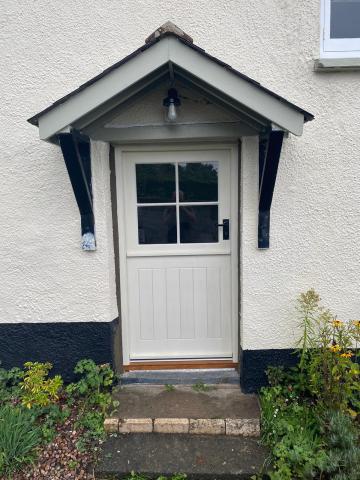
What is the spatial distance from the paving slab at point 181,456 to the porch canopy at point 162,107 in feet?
5.47

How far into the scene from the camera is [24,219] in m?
3.30

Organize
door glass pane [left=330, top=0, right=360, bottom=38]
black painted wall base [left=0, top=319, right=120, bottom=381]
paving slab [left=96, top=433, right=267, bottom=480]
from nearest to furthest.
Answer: paving slab [left=96, top=433, right=267, bottom=480], door glass pane [left=330, top=0, right=360, bottom=38], black painted wall base [left=0, top=319, right=120, bottom=381]

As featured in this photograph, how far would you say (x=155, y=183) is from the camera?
3.42m

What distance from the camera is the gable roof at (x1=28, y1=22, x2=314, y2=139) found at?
2467mm

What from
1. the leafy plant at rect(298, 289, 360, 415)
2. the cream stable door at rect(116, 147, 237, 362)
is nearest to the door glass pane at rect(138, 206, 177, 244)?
the cream stable door at rect(116, 147, 237, 362)

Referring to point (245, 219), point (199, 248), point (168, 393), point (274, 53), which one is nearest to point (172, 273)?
point (199, 248)

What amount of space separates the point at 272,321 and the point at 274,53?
241cm

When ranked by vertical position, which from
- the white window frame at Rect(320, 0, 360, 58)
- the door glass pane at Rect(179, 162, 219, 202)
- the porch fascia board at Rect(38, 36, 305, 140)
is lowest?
the door glass pane at Rect(179, 162, 219, 202)

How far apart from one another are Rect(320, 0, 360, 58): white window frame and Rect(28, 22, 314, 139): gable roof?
105 cm

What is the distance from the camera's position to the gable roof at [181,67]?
2.47 meters

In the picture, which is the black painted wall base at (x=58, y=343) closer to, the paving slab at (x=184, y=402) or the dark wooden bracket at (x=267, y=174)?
the paving slab at (x=184, y=402)

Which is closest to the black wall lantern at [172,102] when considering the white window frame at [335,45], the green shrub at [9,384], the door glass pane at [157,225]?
the door glass pane at [157,225]

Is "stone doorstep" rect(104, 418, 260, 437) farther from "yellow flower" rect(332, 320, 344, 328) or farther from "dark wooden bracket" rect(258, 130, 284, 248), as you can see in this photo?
"dark wooden bracket" rect(258, 130, 284, 248)

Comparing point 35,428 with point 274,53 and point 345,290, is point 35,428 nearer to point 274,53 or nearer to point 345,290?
point 345,290
